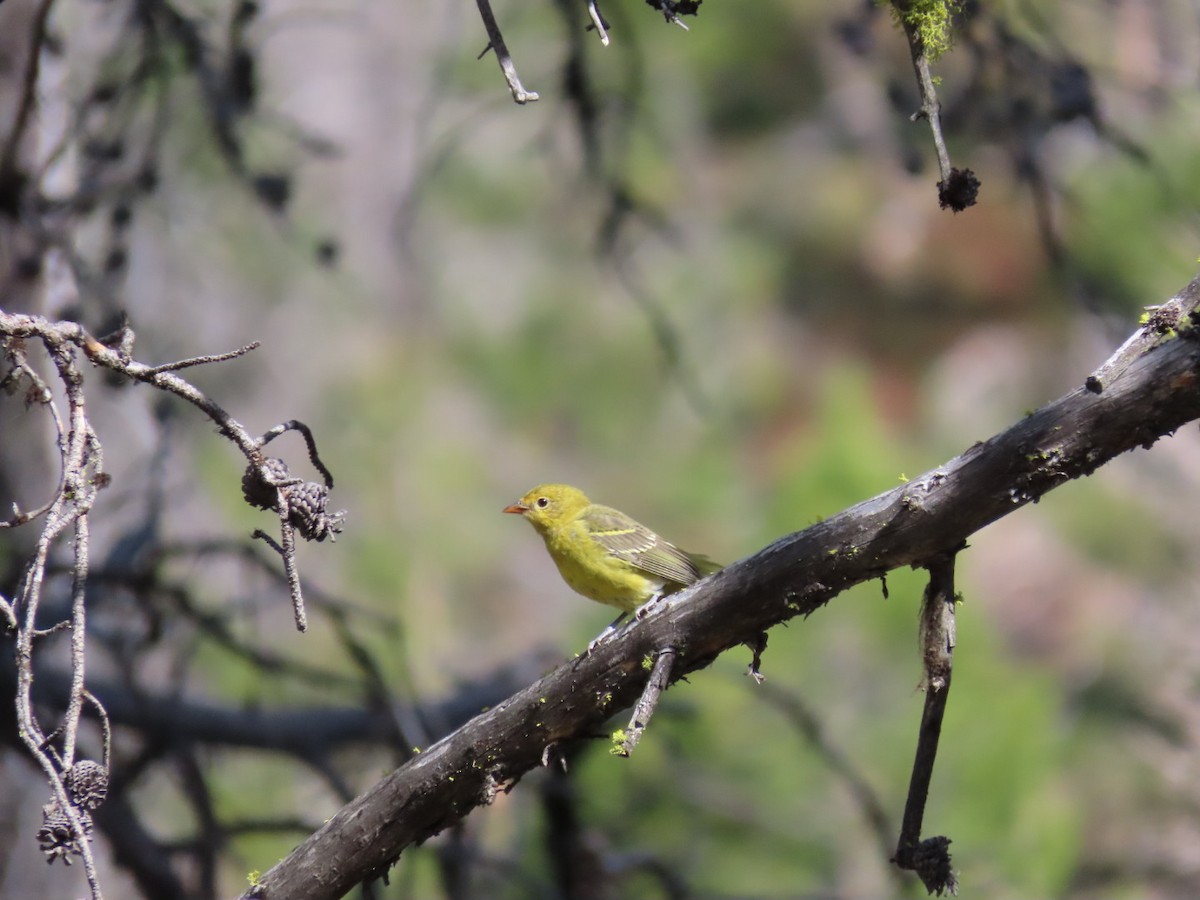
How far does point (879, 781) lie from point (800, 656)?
0.93 m

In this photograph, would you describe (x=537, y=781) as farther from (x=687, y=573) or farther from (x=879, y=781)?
(x=879, y=781)

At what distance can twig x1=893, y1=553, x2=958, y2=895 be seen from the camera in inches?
65.7

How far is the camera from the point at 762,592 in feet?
6.02

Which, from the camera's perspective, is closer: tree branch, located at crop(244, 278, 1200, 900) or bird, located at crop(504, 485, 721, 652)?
tree branch, located at crop(244, 278, 1200, 900)

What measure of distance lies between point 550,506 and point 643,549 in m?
0.60

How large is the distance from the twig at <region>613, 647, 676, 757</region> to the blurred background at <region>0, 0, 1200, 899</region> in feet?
4.84

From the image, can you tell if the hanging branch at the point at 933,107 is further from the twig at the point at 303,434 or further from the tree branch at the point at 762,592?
the twig at the point at 303,434

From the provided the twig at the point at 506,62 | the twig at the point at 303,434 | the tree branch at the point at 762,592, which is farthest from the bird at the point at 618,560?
the twig at the point at 506,62

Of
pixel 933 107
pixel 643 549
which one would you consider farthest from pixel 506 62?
pixel 643 549

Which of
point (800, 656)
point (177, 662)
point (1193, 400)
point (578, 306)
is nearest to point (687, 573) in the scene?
point (177, 662)

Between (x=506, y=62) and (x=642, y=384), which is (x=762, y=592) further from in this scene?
(x=642, y=384)

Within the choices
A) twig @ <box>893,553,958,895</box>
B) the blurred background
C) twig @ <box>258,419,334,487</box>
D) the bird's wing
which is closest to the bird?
the bird's wing

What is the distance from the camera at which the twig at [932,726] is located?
1.67 m

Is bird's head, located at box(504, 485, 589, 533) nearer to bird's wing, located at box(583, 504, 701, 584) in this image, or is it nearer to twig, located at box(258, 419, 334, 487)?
bird's wing, located at box(583, 504, 701, 584)
